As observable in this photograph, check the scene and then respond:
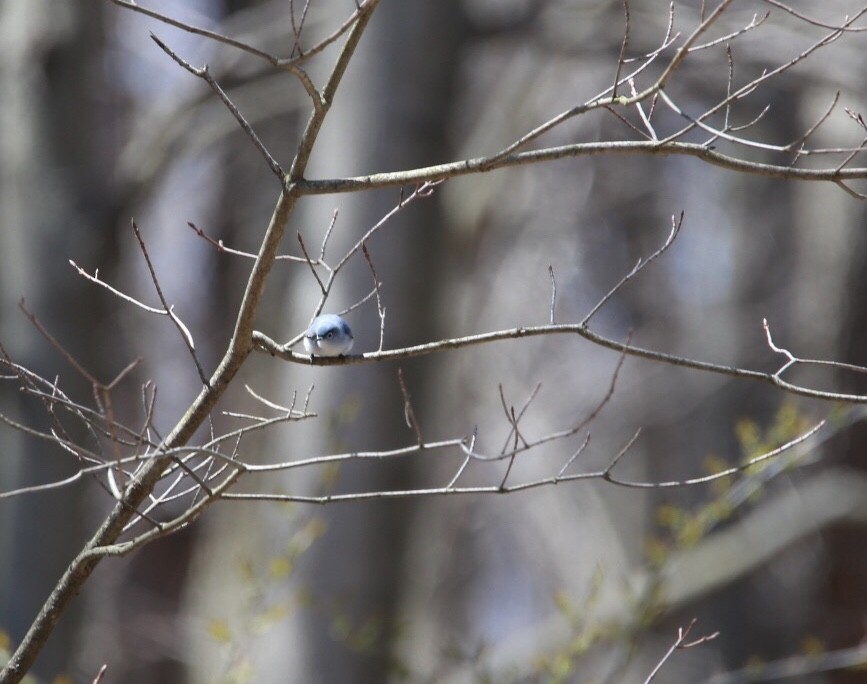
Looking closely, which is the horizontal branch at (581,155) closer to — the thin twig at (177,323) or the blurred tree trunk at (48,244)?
the thin twig at (177,323)

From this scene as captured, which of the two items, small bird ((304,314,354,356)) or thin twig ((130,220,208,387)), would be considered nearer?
thin twig ((130,220,208,387))

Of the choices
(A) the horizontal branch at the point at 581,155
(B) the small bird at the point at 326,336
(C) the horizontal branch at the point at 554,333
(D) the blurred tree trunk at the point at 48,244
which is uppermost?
(D) the blurred tree trunk at the point at 48,244

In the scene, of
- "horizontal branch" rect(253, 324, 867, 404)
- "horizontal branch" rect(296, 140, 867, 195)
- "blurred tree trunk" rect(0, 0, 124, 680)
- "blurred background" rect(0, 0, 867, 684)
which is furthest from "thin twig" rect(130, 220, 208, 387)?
"blurred tree trunk" rect(0, 0, 124, 680)

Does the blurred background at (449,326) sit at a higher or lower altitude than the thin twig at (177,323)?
higher

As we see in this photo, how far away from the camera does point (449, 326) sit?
322 cm

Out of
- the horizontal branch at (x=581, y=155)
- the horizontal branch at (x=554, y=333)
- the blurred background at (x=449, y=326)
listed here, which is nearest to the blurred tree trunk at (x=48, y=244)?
the blurred background at (x=449, y=326)

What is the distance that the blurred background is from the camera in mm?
2754

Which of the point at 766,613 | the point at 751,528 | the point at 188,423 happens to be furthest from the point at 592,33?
the point at 766,613

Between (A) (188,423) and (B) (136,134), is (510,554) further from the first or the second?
(A) (188,423)

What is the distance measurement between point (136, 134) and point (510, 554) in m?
5.41

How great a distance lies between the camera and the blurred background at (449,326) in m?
2.75

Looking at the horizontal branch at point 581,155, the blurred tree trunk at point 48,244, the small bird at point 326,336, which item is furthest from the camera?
the blurred tree trunk at point 48,244

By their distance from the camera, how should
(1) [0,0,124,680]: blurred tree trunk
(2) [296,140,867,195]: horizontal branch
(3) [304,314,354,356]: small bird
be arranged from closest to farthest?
(2) [296,140,867,195]: horizontal branch
(3) [304,314,354,356]: small bird
(1) [0,0,124,680]: blurred tree trunk

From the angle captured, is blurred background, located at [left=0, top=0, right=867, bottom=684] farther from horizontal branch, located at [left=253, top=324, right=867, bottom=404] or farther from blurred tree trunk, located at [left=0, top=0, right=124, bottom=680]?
horizontal branch, located at [left=253, top=324, right=867, bottom=404]
